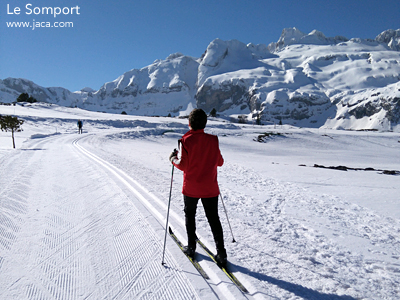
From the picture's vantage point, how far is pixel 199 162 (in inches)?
116

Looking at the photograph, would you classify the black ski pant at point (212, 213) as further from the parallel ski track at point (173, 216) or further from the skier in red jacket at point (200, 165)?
the parallel ski track at point (173, 216)

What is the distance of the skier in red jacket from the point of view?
2.91 m

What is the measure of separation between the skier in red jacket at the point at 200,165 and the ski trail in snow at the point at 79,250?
2.69ft

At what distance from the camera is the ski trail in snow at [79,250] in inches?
106

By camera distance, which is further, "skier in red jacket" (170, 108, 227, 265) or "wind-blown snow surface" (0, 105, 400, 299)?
"skier in red jacket" (170, 108, 227, 265)

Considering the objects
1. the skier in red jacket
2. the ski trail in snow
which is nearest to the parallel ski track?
the skier in red jacket

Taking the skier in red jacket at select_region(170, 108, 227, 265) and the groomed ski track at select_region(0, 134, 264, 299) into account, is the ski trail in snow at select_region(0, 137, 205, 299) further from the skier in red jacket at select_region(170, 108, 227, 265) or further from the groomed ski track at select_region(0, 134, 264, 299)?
the skier in red jacket at select_region(170, 108, 227, 265)

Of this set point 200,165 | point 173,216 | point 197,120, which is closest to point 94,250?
point 173,216

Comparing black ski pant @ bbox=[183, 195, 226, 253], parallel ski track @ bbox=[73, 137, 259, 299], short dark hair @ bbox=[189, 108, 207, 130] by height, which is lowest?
parallel ski track @ bbox=[73, 137, 259, 299]

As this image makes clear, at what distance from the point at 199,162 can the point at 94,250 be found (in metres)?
2.08

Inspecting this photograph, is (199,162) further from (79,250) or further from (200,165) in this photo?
(79,250)

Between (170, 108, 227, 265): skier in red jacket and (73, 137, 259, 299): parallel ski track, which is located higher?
(170, 108, 227, 265): skier in red jacket

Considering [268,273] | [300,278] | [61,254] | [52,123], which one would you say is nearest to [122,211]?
[61,254]

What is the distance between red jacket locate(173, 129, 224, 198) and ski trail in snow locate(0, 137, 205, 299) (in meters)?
1.07
